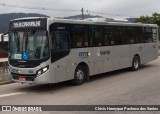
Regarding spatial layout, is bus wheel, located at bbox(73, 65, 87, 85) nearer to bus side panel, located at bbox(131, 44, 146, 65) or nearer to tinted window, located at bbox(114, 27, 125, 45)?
tinted window, located at bbox(114, 27, 125, 45)

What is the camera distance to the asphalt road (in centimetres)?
1027

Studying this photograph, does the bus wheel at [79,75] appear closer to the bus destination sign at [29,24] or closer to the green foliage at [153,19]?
the bus destination sign at [29,24]

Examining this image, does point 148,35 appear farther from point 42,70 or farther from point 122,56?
point 42,70

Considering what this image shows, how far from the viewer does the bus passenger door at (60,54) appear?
12.6 meters

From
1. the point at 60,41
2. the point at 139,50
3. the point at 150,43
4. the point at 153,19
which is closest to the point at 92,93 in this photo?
the point at 60,41

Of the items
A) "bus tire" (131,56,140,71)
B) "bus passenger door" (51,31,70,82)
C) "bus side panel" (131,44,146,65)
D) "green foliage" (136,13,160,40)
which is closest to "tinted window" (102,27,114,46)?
"bus side panel" (131,44,146,65)

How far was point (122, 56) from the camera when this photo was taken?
17.6m

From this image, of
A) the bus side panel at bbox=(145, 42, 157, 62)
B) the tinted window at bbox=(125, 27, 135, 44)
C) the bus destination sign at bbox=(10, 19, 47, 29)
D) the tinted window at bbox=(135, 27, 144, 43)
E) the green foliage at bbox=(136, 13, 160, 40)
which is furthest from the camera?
the green foliage at bbox=(136, 13, 160, 40)

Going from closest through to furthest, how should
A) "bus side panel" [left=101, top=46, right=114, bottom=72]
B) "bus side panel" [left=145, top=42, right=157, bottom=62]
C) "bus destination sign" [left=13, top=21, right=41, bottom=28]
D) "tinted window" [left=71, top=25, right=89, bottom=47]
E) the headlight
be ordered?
the headlight → "bus destination sign" [left=13, top=21, right=41, bottom=28] → "tinted window" [left=71, top=25, right=89, bottom=47] → "bus side panel" [left=101, top=46, right=114, bottom=72] → "bus side panel" [left=145, top=42, right=157, bottom=62]

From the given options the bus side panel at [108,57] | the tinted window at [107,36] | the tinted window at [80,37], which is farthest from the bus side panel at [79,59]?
the tinted window at [107,36]

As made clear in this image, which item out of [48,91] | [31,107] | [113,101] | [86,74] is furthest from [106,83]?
[31,107]

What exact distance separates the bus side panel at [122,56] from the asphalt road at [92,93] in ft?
5.01

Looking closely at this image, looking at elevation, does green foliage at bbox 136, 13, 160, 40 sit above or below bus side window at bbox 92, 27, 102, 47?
above

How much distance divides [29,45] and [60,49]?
1.15m
